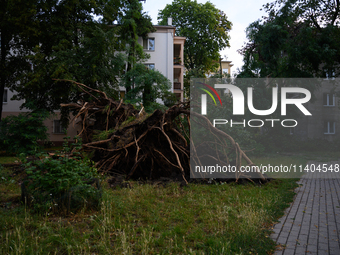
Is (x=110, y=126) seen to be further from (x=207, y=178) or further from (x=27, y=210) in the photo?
(x=27, y=210)

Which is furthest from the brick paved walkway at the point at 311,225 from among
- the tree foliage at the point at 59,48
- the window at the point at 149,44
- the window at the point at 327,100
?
the window at the point at 149,44

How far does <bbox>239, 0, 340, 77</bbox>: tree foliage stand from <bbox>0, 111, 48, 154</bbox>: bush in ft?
42.9

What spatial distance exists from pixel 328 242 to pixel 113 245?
3.26 meters

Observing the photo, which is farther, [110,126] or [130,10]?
[130,10]

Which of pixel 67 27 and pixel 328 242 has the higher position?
pixel 67 27

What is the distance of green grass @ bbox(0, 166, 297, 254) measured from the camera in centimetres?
394

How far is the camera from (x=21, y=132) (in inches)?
606

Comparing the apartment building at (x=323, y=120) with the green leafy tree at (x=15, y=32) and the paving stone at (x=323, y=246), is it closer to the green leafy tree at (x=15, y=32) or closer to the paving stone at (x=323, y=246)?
the green leafy tree at (x=15, y=32)

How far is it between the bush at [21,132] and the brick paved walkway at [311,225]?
12.8m

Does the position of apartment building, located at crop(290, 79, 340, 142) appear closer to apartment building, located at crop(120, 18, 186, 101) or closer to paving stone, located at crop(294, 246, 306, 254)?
apartment building, located at crop(120, 18, 186, 101)

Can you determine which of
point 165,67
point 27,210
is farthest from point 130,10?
point 27,210

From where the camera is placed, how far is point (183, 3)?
38.4m

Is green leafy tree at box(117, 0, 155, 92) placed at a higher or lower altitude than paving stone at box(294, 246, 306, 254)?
higher

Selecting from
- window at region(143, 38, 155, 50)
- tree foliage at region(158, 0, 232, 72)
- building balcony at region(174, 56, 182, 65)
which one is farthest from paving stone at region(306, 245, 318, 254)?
tree foliage at region(158, 0, 232, 72)
